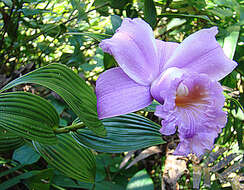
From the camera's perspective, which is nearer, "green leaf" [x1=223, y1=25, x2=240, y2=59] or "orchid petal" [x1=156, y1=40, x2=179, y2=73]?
"orchid petal" [x1=156, y1=40, x2=179, y2=73]

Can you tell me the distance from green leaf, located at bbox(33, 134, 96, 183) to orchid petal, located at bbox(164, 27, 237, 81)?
32 cm

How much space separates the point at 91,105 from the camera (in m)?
0.50

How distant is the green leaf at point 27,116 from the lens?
0.50 metres

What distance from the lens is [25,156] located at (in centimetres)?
101

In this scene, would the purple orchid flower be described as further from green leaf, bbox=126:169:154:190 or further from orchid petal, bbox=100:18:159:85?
green leaf, bbox=126:169:154:190

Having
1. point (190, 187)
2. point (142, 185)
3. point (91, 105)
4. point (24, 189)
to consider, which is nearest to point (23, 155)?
point (24, 189)

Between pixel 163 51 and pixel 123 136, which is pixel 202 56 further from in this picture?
pixel 123 136

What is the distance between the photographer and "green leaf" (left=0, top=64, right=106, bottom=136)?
48 cm

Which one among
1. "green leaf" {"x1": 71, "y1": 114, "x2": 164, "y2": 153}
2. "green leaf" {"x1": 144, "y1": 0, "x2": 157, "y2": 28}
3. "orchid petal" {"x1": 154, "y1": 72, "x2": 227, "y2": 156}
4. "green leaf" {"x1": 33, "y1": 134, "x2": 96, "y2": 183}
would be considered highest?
"green leaf" {"x1": 144, "y1": 0, "x2": 157, "y2": 28}

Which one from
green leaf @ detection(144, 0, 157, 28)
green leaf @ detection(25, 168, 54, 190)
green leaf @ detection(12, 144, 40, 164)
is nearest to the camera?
green leaf @ detection(144, 0, 157, 28)

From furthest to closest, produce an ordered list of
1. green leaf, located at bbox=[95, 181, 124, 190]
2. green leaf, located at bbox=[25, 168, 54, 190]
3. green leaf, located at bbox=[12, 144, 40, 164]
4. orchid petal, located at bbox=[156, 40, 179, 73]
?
green leaf, located at bbox=[95, 181, 124, 190]
green leaf, located at bbox=[12, 144, 40, 164]
green leaf, located at bbox=[25, 168, 54, 190]
orchid petal, located at bbox=[156, 40, 179, 73]

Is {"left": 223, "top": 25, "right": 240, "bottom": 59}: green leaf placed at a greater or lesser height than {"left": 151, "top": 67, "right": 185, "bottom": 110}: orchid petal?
lesser

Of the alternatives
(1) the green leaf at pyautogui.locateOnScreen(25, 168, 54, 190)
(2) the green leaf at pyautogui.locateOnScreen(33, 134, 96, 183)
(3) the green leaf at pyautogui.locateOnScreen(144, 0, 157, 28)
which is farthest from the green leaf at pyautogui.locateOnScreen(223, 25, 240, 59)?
(1) the green leaf at pyautogui.locateOnScreen(25, 168, 54, 190)

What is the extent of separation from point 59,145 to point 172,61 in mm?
359
